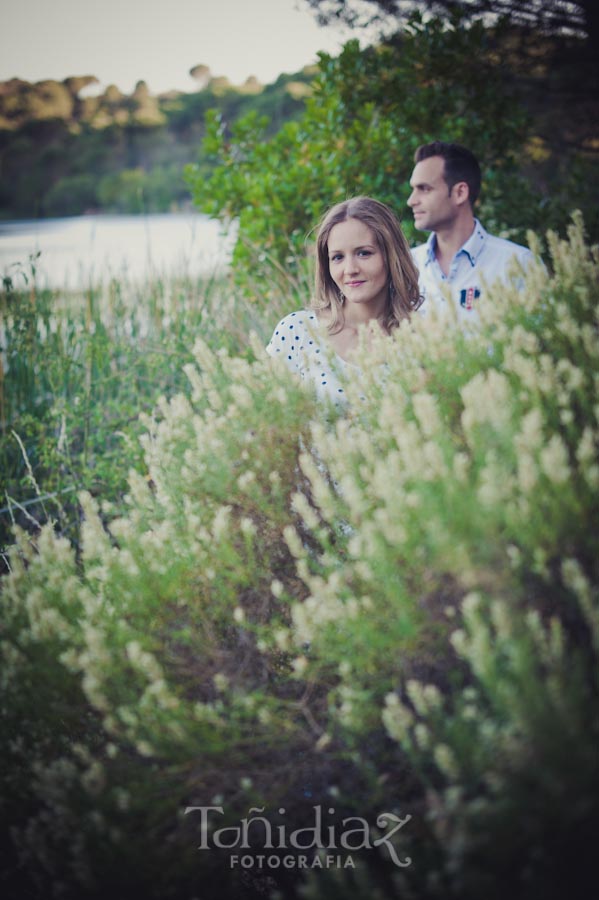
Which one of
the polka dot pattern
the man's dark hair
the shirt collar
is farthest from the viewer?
the shirt collar

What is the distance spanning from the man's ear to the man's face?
0.02 metres

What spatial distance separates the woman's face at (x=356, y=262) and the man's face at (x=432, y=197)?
5.84ft

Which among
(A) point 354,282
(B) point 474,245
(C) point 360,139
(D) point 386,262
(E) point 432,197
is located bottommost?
(A) point 354,282

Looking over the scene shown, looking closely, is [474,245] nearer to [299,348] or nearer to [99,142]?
[299,348]

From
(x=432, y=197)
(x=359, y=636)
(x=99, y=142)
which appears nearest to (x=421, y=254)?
(x=432, y=197)

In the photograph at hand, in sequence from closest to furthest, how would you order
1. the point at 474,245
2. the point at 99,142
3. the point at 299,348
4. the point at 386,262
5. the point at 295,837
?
the point at 295,837 < the point at 299,348 < the point at 386,262 < the point at 474,245 < the point at 99,142

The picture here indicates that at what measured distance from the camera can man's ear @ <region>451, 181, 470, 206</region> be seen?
4.68m

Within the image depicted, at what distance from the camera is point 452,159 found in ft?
15.3

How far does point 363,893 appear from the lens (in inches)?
49.3

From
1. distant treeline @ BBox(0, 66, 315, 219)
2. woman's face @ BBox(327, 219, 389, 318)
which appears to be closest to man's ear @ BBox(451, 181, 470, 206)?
woman's face @ BBox(327, 219, 389, 318)

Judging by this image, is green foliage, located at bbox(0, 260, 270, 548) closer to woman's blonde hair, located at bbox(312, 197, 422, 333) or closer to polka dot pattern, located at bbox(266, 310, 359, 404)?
polka dot pattern, located at bbox(266, 310, 359, 404)

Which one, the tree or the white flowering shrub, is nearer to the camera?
the white flowering shrub

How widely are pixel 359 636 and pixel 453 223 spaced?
3.99 metres

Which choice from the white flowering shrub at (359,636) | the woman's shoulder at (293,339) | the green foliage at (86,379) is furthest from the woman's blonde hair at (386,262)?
the green foliage at (86,379)
